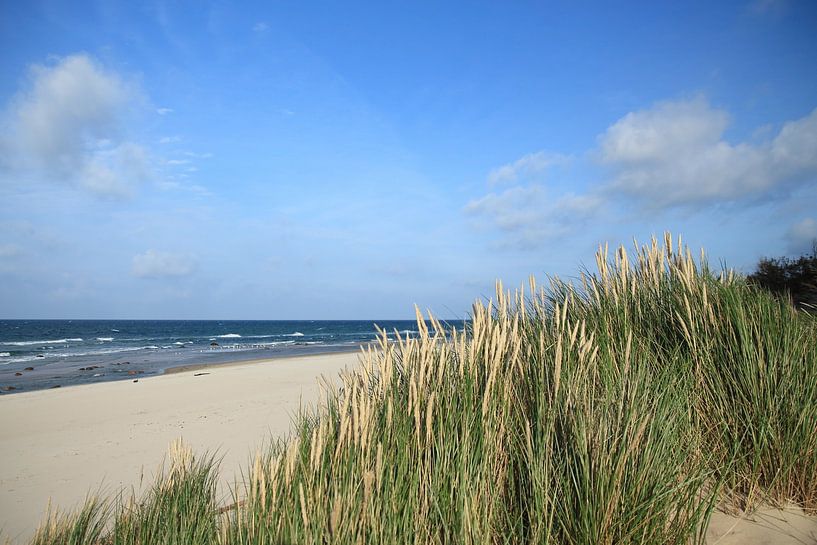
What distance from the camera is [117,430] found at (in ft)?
32.1

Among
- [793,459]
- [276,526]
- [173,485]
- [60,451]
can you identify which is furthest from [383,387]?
[60,451]

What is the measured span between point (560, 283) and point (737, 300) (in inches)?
59.4

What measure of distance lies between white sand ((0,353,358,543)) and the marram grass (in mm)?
644

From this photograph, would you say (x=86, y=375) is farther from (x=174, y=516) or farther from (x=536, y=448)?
(x=536, y=448)

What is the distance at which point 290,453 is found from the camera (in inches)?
96.3

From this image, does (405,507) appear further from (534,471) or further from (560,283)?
(560,283)

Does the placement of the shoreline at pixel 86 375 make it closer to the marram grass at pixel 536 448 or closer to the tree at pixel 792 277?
the tree at pixel 792 277

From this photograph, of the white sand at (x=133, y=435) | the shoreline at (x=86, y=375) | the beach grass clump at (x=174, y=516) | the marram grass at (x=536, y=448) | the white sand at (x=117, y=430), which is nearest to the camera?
the marram grass at (x=536, y=448)

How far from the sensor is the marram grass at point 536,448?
7.70 ft

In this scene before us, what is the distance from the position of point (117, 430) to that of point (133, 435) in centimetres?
79

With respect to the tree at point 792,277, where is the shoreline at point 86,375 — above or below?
below

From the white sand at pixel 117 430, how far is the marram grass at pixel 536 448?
644 mm

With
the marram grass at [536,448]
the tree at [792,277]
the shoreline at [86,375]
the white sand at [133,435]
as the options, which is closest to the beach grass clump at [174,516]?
the marram grass at [536,448]

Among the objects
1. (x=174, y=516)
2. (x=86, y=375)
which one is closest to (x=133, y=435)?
(x=174, y=516)
